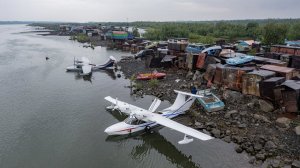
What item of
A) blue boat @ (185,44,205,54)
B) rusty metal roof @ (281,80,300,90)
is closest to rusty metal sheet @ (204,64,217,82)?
rusty metal roof @ (281,80,300,90)

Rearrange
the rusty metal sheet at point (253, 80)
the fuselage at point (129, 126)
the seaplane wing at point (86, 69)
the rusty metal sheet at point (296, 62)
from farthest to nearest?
1. the seaplane wing at point (86, 69)
2. the rusty metal sheet at point (296, 62)
3. the rusty metal sheet at point (253, 80)
4. the fuselage at point (129, 126)

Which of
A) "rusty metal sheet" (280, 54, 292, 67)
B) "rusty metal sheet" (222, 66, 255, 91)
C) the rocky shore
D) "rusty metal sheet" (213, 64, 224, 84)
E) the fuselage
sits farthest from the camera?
"rusty metal sheet" (280, 54, 292, 67)

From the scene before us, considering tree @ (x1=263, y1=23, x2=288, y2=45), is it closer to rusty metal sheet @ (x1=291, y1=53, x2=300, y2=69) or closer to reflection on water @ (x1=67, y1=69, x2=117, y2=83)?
rusty metal sheet @ (x1=291, y1=53, x2=300, y2=69)

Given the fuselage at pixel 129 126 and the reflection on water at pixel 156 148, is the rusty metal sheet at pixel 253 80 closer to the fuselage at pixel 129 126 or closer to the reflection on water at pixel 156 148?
the fuselage at pixel 129 126

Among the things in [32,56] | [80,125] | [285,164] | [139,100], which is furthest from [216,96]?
[32,56]

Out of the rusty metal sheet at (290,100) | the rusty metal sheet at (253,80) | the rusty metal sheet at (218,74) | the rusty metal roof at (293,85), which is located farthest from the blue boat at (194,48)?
the rusty metal sheet at (290,100)

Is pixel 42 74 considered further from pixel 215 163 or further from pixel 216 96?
pixel 215 163

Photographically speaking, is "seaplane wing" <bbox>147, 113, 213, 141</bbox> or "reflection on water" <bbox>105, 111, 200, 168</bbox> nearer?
"seaplane wing" <bbox>147, 113, 213, 141</bbox>
